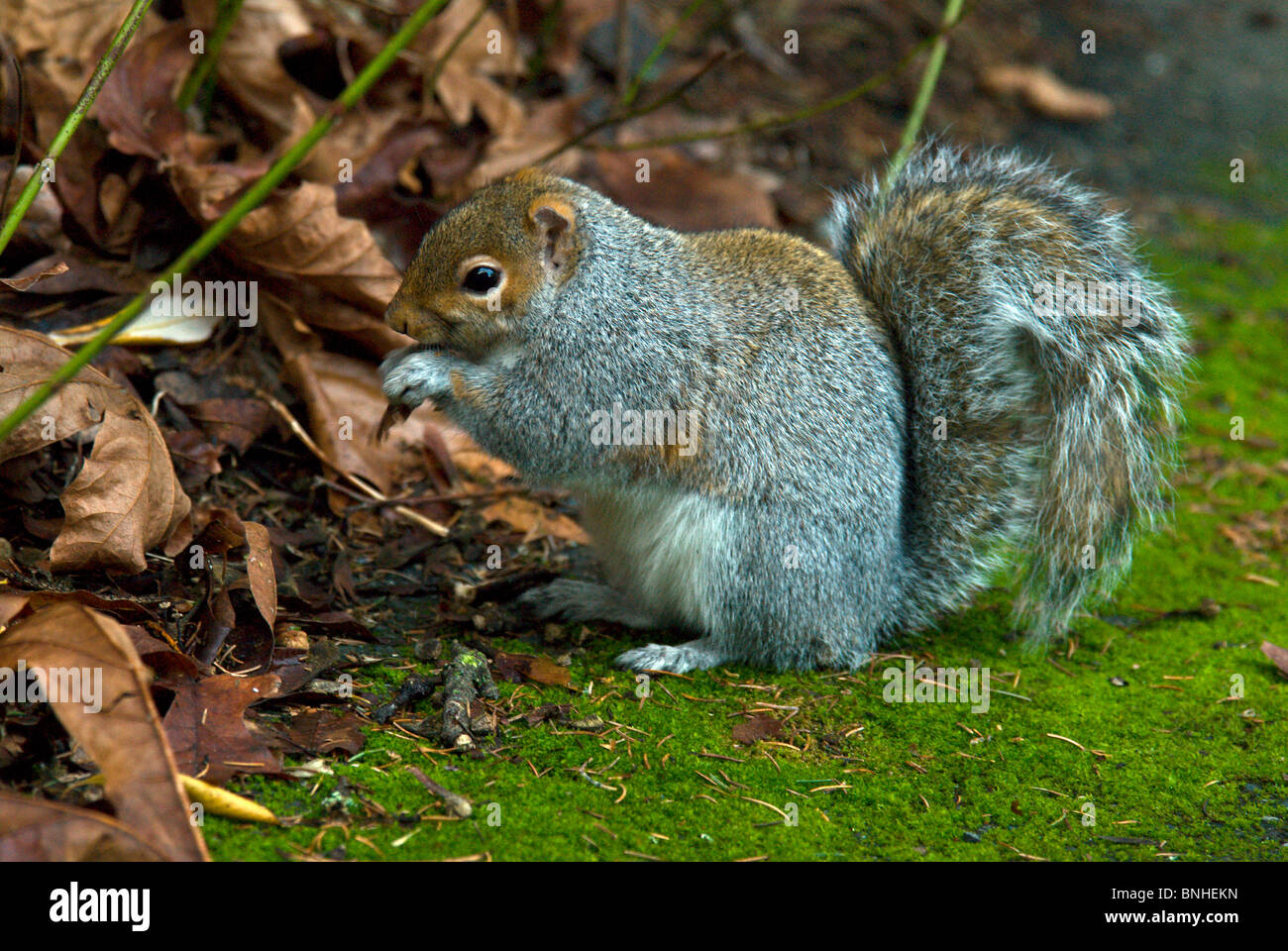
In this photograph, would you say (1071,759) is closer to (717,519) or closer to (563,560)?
(717,519)

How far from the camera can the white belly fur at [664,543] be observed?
9.46ft

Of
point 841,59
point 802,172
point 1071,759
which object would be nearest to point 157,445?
point 1071,759

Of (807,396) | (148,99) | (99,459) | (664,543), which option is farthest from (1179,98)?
(99,459)

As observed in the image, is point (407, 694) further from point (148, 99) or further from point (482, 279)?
point (148, 99)

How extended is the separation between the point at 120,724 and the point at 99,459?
35.3 inches

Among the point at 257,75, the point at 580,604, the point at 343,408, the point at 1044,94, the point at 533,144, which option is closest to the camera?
the point at 580,604

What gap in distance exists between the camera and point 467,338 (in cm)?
292

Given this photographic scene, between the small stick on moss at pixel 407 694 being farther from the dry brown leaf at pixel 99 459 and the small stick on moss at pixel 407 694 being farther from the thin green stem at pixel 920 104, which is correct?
the thin green stem at pixel 920 104

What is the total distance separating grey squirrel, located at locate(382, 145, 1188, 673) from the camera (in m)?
2.88

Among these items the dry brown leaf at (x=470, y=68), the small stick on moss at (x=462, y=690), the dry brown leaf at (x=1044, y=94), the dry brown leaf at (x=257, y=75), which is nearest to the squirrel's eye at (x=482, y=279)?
the small stick on moss at (x=462, y=690)

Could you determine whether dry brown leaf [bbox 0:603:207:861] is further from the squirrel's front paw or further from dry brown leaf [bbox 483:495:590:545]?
dry brown leaf [bbox 483:495:590:545]

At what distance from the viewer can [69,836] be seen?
1773 mm

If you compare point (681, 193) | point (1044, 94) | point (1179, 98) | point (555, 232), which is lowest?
point (555, 232)
